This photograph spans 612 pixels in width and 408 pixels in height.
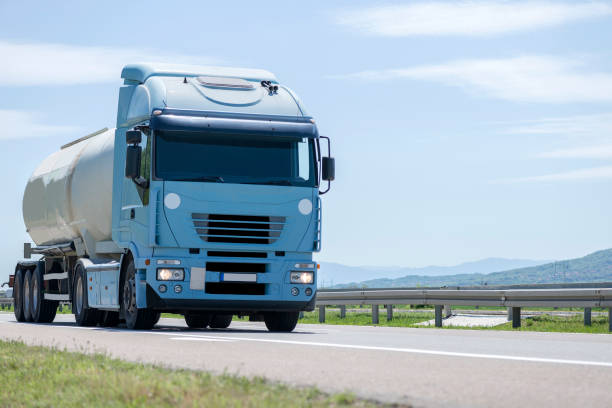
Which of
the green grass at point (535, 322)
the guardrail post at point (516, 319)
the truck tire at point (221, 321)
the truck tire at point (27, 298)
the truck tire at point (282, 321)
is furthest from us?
the truck tire at point (27, 298)

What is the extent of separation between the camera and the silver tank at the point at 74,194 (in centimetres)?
2002

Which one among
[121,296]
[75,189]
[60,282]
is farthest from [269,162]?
[60,282]

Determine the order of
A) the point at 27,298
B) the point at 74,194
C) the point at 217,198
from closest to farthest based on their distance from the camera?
the point at 217,198 → the point at 74,194 → the point at 27,298

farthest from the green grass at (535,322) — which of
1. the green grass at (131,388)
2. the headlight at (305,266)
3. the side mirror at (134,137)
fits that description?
the green grass at (131,388)

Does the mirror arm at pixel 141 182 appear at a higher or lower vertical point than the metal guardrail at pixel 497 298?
higher

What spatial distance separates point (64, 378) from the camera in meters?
9.11

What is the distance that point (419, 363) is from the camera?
32.4ft

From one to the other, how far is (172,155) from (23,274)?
10961 millimetres

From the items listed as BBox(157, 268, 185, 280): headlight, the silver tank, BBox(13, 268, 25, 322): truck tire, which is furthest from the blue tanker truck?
BBox(13, 268, 25, 322): truck tire

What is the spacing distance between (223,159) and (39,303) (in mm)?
9199

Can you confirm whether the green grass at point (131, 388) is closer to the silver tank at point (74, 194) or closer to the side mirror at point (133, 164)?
the side mirror at point (133, 164)

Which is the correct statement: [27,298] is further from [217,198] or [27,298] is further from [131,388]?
[131,388]

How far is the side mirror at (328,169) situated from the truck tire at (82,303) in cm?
589

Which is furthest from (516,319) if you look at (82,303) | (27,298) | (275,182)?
(27,298)
